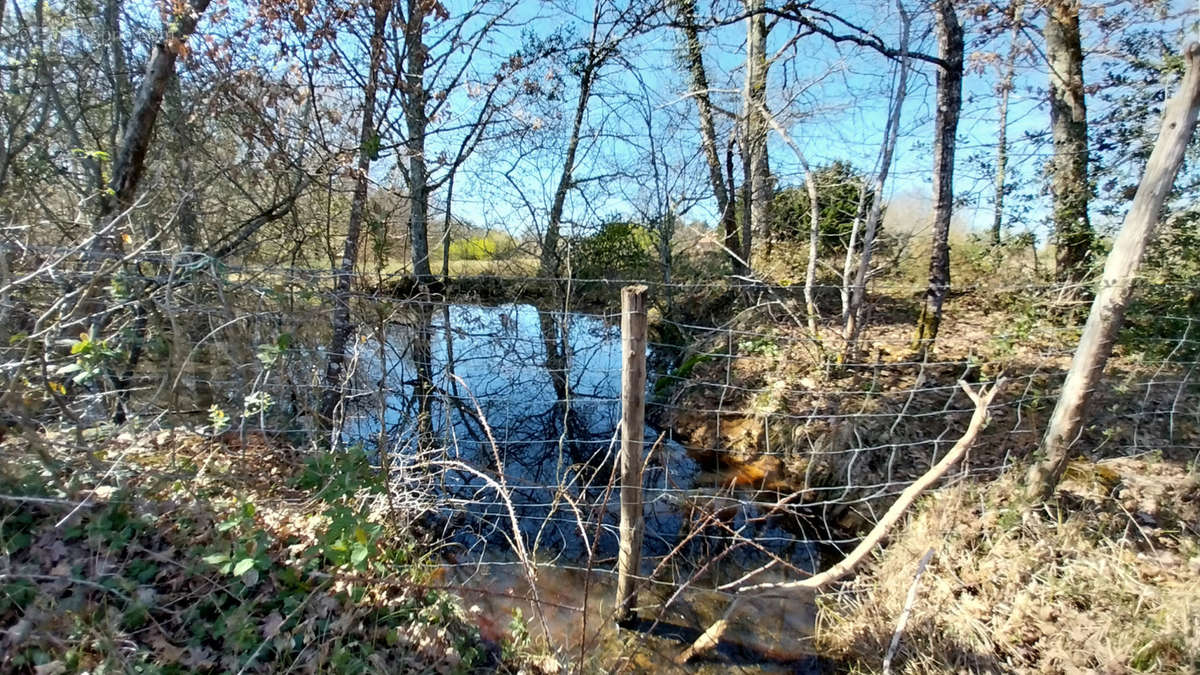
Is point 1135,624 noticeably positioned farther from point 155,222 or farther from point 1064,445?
point 155,222

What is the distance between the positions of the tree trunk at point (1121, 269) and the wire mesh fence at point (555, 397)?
0.48 m

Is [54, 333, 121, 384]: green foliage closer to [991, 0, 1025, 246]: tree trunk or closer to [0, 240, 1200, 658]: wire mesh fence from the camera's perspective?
[0, 240, 1200, 658]: wire mesh fence

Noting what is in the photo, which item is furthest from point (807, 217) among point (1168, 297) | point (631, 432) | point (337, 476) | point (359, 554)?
point (359, 554)

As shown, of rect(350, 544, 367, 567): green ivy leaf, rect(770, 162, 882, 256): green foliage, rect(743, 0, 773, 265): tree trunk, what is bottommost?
rect(350, 544, 367, 567): green ivy leaf

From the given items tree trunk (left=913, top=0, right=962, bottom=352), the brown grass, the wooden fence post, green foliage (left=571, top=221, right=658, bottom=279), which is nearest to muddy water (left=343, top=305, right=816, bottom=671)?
the wooden fence post

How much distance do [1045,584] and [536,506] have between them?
287 centimetres

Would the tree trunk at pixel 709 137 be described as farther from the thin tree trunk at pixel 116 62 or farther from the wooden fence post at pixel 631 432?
the thin tree trunk at pixel 116 62

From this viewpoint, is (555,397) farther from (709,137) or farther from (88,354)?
(709,137)

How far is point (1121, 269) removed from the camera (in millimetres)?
2348

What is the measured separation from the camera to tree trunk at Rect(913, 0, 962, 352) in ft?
15.0

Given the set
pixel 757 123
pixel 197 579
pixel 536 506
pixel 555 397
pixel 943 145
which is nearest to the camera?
pixel 197 579

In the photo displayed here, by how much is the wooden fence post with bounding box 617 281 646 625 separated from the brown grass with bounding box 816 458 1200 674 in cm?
117

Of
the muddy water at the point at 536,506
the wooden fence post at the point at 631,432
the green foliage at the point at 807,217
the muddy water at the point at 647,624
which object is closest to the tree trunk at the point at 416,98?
the muddy water at the point at 536,506

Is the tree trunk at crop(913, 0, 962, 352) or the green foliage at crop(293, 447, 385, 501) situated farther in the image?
the tree trunk at crop(913, 0, 962, 352)
